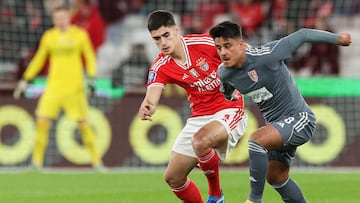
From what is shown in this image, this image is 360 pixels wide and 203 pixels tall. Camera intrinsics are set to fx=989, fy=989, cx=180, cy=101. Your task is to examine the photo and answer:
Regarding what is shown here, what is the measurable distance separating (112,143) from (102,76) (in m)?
2.62

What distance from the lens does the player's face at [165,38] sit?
8906 mm

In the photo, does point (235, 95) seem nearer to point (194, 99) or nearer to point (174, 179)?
point (194, 99)

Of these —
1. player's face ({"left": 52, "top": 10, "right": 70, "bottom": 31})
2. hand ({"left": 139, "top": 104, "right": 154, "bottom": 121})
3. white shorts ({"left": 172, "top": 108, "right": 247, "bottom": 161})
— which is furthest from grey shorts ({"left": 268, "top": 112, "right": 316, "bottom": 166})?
player's face ({"left": 52, "top": 10, "right": 70, "bottom": 31})

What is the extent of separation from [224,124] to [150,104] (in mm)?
806

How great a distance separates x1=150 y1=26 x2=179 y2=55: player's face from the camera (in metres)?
8.91

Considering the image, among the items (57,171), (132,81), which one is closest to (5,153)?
(57,171)

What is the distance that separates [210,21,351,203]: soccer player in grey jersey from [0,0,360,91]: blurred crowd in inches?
380

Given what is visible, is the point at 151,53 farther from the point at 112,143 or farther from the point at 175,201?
the point at 175,201

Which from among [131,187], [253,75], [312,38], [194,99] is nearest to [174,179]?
[194,99]

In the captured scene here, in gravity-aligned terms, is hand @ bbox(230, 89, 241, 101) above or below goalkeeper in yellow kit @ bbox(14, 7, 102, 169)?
above

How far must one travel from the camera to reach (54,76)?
1585 cm

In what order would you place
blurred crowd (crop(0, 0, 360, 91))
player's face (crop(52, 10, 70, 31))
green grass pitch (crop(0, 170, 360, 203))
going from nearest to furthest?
green grass pitch (crop(0, 170, 360, 203)) → player's face (crop(52, 10, 70, 31)) → blurred crowd (crop(0, 0, 360, 91))

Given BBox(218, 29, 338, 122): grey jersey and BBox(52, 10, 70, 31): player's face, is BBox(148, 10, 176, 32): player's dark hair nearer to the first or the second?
BBox(218, 29, 338, 122): grey jersey

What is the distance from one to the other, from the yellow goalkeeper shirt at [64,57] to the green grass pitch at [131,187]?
1.44 m
